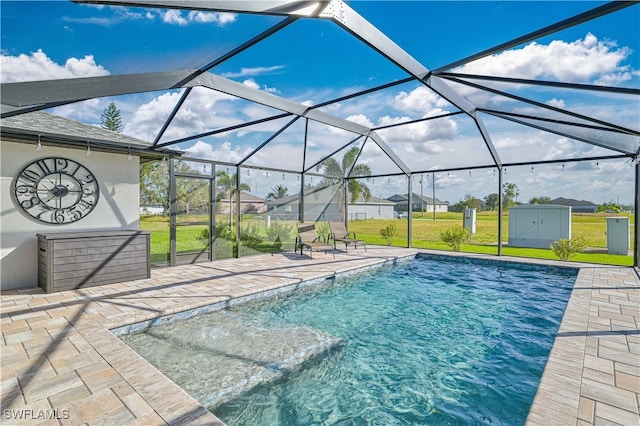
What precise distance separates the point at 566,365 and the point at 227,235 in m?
7.11

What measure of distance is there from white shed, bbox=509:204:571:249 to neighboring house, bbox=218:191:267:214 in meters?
9.08

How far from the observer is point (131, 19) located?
3012mm

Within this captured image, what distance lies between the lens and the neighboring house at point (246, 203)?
7969 mm

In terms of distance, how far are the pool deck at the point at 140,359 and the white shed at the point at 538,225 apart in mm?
5526

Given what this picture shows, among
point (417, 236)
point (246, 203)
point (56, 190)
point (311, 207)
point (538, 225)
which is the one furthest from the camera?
point (417, 236)

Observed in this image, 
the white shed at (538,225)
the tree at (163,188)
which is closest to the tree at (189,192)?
the tree at (163,188)

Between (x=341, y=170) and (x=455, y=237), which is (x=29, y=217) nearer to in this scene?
(x=341, y=170)

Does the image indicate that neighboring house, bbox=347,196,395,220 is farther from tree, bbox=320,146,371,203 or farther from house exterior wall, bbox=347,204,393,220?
tree, bbox=320,146,371,203

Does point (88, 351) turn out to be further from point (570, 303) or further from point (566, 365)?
point (570, 303)

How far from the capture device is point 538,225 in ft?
36.0

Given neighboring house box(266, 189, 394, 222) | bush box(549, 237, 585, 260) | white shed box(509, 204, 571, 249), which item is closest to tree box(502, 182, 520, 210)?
white shed box(509, 204, 571, 249)

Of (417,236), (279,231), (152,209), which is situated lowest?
(417,236)

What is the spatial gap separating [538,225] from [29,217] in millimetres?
13670

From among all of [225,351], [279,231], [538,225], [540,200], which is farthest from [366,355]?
[540,200]
